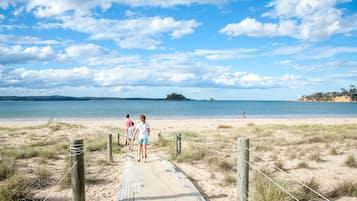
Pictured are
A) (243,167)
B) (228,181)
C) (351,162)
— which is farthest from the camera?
(351,162)

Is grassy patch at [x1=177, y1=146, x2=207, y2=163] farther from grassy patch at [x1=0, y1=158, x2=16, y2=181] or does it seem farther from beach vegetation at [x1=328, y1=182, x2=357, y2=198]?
grassy patch at [x1=0, y1=158, x2=16, y2=181]

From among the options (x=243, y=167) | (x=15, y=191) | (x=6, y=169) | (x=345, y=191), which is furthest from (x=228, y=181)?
(x=6, y=169)

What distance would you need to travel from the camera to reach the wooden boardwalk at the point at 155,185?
20.1 ft

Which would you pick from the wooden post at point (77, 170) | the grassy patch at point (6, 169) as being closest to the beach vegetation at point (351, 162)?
the wooden post at point (77, 170)

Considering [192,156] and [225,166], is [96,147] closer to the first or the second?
[192,156]

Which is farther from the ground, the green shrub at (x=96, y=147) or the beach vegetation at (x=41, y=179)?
the beach vegetation at (x=41, y=179)

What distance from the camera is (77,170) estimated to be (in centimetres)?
493

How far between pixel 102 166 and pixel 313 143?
1072 centimetres

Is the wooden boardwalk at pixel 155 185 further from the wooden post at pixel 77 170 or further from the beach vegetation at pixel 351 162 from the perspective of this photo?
the beach vegetation at pixel 351 162

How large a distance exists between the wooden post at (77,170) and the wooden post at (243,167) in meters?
2.63

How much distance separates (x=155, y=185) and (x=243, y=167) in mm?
2411

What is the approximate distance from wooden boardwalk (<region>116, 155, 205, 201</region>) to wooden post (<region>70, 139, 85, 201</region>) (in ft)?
3.93

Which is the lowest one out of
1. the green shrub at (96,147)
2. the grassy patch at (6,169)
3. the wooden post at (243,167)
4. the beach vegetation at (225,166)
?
the green shrub at (96,147)

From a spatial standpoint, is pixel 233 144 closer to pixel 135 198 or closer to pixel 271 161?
pixel 271 161
